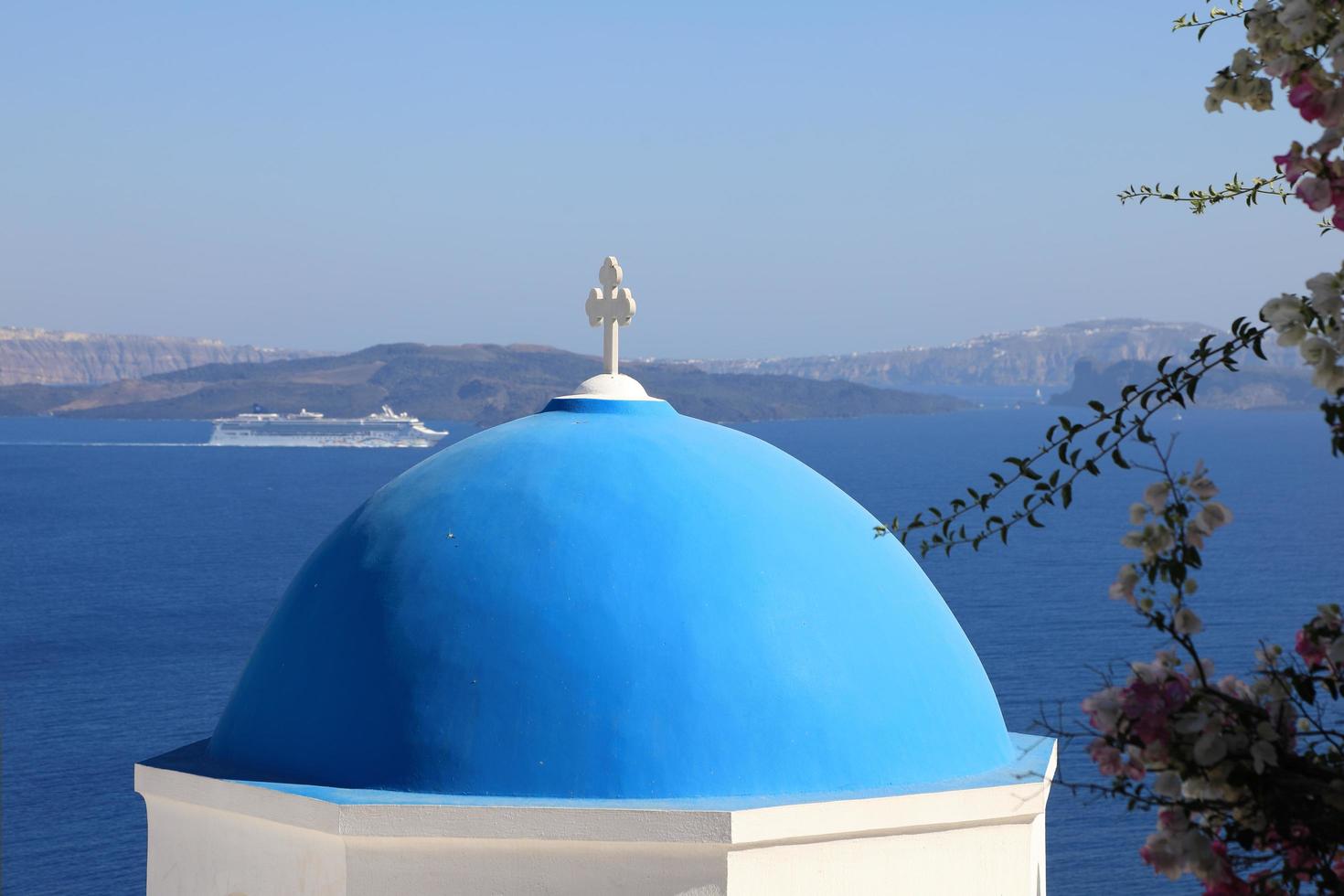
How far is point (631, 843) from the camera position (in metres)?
5.01

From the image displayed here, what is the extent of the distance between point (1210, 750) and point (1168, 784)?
0.36ft

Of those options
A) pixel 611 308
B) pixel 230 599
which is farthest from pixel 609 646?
pixel 230 599

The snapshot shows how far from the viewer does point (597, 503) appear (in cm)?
573

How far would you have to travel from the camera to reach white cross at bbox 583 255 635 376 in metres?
6.76

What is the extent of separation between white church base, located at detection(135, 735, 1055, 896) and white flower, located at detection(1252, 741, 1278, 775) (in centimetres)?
233

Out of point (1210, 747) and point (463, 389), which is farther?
point (463, 389)

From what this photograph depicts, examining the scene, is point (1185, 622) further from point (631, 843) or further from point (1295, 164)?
point (631, 843)

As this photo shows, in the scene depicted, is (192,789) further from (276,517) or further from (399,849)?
(276,517)

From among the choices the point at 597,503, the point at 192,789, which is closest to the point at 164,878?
the point at 192,789

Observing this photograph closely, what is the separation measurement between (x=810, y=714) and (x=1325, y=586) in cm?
5932

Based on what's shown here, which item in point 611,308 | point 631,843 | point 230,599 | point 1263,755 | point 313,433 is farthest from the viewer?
point 313,433

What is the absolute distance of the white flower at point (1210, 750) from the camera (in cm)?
247

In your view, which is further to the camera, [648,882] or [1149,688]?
[648,882]

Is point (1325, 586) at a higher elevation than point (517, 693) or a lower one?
lower
